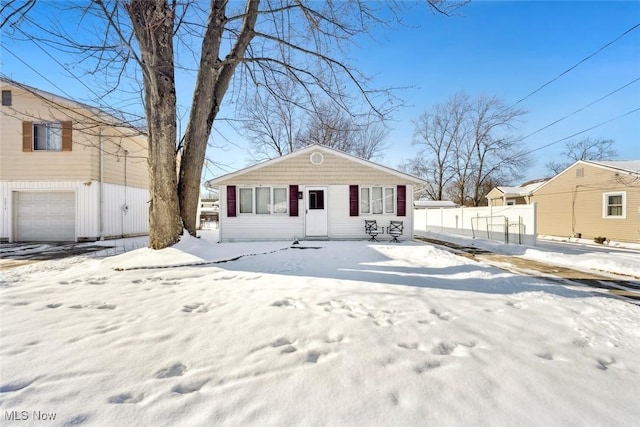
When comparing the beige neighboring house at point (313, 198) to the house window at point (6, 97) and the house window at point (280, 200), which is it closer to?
the house window at point (280, 200)

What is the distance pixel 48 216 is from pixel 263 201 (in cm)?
866

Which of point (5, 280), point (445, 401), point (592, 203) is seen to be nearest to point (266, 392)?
point (445, 401)

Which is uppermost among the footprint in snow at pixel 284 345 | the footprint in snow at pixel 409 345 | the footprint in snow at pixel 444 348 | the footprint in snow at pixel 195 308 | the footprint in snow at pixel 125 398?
the footprint in snow at pixel 195 308

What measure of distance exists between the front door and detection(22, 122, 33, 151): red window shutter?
36.1 ft

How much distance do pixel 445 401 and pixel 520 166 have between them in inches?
1273

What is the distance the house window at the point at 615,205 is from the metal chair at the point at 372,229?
39.2ft

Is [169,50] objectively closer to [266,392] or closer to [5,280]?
[5,280]

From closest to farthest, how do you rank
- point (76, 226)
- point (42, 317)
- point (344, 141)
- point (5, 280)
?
point (42, 317) → point (5, 280) → point (76, 226) → point (344, 141)

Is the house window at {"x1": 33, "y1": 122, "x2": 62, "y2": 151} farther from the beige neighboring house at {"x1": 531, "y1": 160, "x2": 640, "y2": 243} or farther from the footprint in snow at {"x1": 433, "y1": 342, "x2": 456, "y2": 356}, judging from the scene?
the beige neighboring house at {"x1": 531, "y1": 160, "x2": 640, "y2": 243}

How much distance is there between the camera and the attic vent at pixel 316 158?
11.0 m

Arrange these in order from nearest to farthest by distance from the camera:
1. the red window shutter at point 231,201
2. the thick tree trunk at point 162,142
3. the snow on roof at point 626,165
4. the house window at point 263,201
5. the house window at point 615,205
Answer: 1. the thick tree trunk at point 162,142
2. the red window shutter at point 231,201
3. the house window at point 263,201
4. the snow on roof at point 626,165
5. the house window at point 615,205

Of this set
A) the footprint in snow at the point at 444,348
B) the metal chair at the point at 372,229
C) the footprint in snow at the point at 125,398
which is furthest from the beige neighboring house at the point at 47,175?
the footprint in snow at the point at 444,348

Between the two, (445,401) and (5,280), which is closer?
(445,401)

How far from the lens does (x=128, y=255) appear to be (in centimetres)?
588
